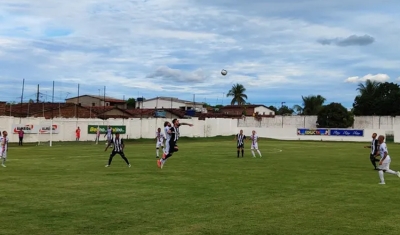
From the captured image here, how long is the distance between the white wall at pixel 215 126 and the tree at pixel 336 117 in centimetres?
345

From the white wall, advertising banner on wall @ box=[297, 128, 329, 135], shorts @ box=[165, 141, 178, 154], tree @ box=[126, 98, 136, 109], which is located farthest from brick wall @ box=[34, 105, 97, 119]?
shorts @ box=[165, 141, 178, 154]

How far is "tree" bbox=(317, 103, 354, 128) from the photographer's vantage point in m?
82.1

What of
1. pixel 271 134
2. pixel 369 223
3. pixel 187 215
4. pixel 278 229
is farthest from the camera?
pixel 271 134

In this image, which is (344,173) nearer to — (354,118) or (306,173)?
(306,173)

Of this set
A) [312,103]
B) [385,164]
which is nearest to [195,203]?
[385,164]

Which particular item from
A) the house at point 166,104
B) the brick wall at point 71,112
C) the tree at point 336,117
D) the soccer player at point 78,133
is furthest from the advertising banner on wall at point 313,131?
the house at point 166,104

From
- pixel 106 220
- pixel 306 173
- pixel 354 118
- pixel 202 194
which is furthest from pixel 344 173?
pixel 354 118

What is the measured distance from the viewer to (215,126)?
81.0 m

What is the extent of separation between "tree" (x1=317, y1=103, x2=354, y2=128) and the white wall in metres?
3.45

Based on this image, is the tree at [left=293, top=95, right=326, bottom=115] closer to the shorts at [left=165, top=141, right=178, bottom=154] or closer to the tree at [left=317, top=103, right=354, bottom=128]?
the tree at [left=317, top=103, right=354, bottom=128]

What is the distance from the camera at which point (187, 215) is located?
1217cm

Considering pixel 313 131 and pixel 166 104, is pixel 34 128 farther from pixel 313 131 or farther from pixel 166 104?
pixel 166 104

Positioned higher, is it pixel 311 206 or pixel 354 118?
pixel 354 118

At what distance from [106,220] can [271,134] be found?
7119 cm
